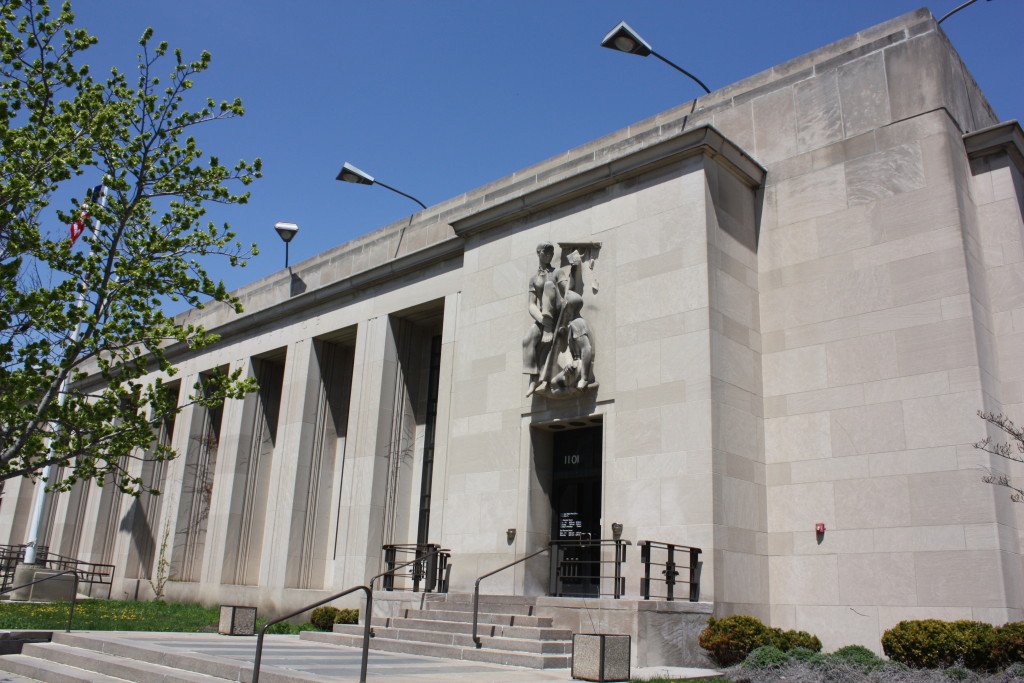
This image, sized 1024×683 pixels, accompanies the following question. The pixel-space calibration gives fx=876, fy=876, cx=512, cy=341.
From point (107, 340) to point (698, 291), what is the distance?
10193mm

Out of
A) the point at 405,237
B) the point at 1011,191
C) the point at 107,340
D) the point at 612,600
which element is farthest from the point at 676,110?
the point at 107,340

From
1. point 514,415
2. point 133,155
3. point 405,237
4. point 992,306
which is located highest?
point 405,237

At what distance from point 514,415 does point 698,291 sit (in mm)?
4785

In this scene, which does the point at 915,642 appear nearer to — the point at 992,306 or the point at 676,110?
the point at 992,306

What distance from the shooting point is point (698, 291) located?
53.1 feet

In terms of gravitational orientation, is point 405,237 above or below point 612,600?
above

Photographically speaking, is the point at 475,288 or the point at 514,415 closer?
the point at 514,415

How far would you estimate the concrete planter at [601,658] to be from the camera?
11.1 meters

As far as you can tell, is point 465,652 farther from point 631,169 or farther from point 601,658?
point 631,169

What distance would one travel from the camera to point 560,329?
17750mm

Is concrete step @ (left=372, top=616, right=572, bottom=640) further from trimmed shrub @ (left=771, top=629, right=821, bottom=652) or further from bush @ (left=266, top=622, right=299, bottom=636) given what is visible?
bush @ (left=266, top=622, right=299, bottom=636)

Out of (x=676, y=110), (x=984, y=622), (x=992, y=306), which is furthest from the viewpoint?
(x=676, y=110)

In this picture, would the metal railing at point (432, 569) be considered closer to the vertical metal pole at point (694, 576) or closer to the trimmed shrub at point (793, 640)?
the vertical metal pole at point (694, 576)

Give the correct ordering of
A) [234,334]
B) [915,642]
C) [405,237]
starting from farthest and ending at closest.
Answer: [234,334]
[405,237]
[915,642]
